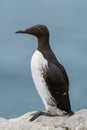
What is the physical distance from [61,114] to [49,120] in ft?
0.92

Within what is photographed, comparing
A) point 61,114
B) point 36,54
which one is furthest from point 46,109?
point 36,54

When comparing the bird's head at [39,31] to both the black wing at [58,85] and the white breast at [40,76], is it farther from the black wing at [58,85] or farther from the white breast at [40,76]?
the black wing at [58,85]

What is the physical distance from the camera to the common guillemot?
27.9 feet

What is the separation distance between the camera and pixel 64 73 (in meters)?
8.67

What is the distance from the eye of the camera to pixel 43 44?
872 cm

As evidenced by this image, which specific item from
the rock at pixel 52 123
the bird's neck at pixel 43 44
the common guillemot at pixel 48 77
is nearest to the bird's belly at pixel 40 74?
the common guillemot at pixel 48 77

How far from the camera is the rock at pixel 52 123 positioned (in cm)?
803

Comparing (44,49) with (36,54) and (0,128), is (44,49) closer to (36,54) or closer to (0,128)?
(36,54)

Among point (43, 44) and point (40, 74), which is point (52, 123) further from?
point (43, 44)

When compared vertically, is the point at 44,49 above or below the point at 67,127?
above

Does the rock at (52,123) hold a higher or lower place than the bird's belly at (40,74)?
lower

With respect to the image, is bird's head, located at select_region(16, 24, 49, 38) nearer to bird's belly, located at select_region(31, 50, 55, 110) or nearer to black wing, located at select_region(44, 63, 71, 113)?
bird's belly, located at select_region(31, 50, 55, 110)

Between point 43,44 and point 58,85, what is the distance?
731 mm

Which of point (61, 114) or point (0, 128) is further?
point (61, 114)
